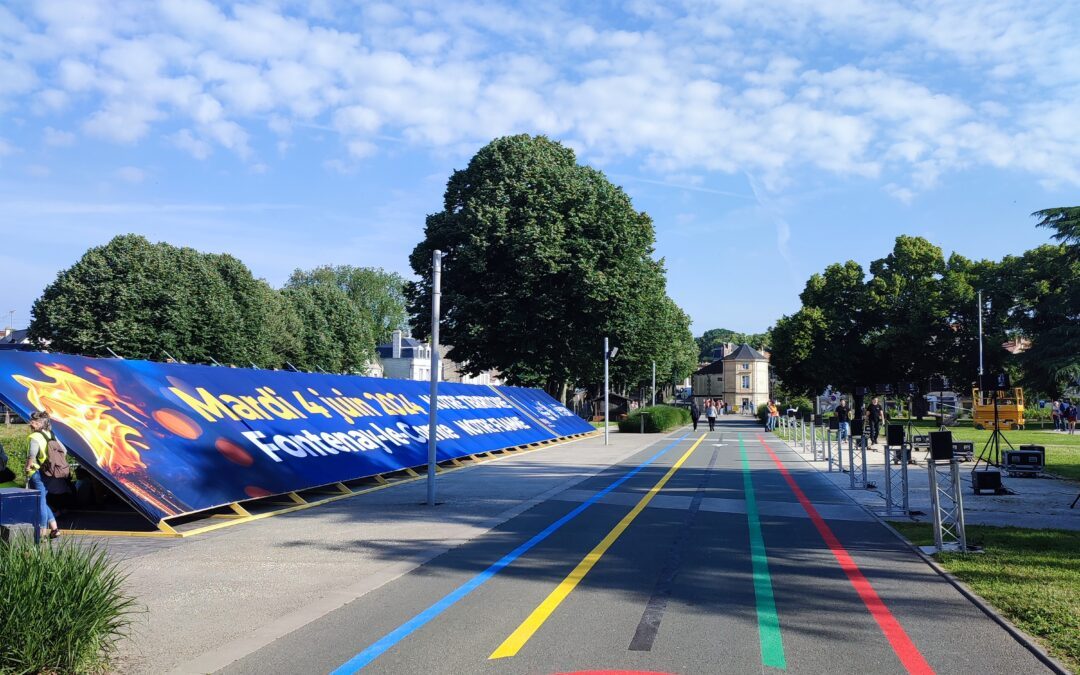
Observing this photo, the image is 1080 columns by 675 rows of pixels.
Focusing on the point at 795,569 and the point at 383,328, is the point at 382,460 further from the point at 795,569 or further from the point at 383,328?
the point at 383,328

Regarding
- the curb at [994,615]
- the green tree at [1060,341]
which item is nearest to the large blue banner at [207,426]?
the curb at [994,615]

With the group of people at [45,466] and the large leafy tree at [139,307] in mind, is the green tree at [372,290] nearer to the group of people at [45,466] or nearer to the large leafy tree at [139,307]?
the large leafy tree at [139,307]

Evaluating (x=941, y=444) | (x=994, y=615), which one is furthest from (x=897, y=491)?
(x=994, y=615)

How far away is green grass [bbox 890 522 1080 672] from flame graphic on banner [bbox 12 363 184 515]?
927 centimetres

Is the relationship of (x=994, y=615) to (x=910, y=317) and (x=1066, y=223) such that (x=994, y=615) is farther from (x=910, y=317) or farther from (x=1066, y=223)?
(x=910, y=317)

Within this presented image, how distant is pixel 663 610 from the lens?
6.67 metres

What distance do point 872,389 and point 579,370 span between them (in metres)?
31.4

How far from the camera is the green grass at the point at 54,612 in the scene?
15.4 feet

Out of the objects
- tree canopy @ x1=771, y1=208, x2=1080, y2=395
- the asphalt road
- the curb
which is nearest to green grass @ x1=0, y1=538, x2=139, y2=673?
the asphalt road

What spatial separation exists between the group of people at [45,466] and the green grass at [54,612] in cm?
431

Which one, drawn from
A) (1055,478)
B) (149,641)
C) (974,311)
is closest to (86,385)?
(149,641)

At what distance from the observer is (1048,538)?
10.2 m

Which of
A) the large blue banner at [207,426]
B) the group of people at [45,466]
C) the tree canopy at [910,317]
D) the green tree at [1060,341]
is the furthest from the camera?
the tree canopy at [910,317]

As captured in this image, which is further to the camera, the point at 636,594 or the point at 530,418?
the point at 530,418
